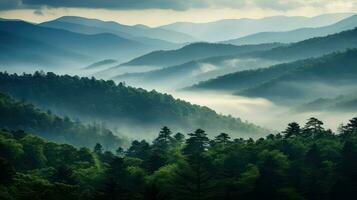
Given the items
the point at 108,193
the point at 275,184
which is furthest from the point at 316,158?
the point at 108,193

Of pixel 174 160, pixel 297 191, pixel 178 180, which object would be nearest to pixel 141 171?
pixel 174 160

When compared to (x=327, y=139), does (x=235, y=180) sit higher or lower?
lower

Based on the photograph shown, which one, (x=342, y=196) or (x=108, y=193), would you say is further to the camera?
(x=342, y=196)

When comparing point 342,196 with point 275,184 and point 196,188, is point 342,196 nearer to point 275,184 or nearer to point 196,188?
point 275,184

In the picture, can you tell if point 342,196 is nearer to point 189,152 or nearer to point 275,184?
point 275,184

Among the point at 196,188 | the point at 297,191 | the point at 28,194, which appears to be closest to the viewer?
the point at 28,194

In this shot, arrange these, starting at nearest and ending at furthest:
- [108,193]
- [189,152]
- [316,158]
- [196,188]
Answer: [108,193] → [196,188] → [316,158] → [189,152]
